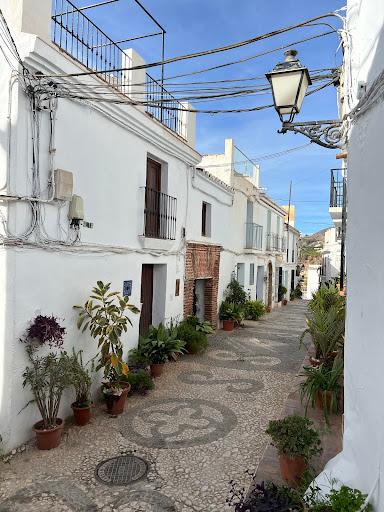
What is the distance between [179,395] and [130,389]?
877mm

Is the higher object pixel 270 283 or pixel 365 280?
pixel 365 280

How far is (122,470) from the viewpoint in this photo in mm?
4070

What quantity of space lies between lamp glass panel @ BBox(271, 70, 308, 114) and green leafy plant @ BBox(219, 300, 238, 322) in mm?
8932

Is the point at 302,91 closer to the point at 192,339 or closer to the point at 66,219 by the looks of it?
the point at 66,219

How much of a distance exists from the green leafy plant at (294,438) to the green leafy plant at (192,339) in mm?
5045

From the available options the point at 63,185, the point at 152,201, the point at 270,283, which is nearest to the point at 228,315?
the point at 152,201

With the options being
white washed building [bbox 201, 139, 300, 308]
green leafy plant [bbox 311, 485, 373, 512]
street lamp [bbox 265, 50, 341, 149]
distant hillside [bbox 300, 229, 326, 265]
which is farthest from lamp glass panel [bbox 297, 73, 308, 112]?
distant hillside [bbox 300, 229, 326, 265]

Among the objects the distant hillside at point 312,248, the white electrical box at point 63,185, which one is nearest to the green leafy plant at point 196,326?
the white electrical box at point 63,185

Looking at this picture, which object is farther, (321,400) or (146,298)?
(146,298)

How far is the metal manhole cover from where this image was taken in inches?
153

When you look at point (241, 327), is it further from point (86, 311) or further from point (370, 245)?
point (370, 245)

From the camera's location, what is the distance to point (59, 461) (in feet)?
13.9

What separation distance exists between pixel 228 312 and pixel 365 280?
9303 millimetres

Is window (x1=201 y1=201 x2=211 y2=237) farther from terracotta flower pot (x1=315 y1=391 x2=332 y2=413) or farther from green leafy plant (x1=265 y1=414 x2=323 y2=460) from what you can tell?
green leafy plant (x1=265 y1=414 x2=323 y2=460)
